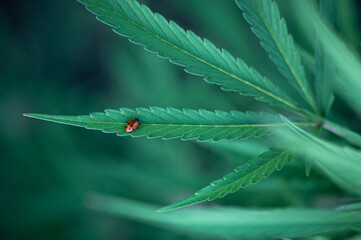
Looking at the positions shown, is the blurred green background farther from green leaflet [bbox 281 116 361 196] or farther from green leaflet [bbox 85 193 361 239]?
green leaflet [bbox 281 116 361 196]

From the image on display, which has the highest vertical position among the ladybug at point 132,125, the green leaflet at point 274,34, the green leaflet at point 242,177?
the green leaflet at point 274,34

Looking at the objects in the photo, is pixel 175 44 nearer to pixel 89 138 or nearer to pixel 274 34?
pixel 274 34

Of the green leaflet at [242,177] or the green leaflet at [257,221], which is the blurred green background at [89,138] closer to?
the green leaflet at [257,221]

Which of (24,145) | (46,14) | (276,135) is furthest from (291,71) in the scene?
(46,14)

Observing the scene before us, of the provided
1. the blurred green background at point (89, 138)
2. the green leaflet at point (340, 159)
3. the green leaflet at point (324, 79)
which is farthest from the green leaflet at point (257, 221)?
the blurred green background at point (89, 138)

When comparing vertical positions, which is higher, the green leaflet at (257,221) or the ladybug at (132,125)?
the ladybug at (132,125)

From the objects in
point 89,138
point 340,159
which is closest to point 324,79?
point 340,159
